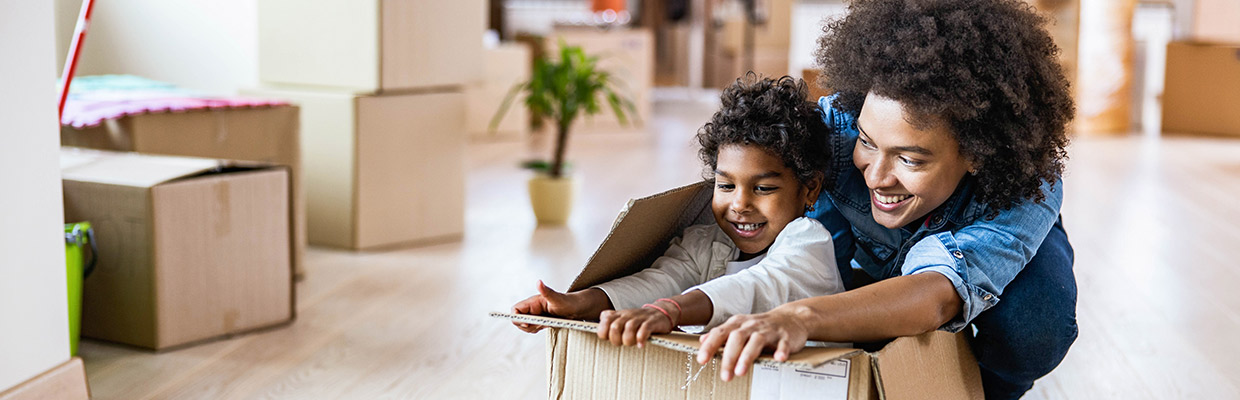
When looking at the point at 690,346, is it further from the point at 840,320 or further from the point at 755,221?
the point at 755,221

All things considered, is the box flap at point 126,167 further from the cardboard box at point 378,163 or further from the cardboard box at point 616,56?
the cardboard box at point 616,56

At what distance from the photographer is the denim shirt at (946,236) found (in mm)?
1146

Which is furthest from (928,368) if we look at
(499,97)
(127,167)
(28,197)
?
(499,97)

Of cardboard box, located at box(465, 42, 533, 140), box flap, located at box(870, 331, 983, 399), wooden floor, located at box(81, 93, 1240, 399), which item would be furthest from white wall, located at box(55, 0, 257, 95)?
cardboard box, located at box(465, 42, 533, 140)

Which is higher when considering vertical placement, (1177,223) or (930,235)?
(930,235)

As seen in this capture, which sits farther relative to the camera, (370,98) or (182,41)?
(182,41)

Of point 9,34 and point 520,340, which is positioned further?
point 520,340

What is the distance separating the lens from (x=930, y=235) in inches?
48.4

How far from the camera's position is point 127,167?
78.4 inches

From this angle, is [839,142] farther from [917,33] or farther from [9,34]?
[9,34]

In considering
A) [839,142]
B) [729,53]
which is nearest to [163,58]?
[839,142]

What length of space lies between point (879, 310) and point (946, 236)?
0.20 meters

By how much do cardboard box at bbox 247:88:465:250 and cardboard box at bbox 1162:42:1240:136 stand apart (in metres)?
4.71

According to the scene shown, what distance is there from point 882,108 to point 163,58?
7.75 feet
